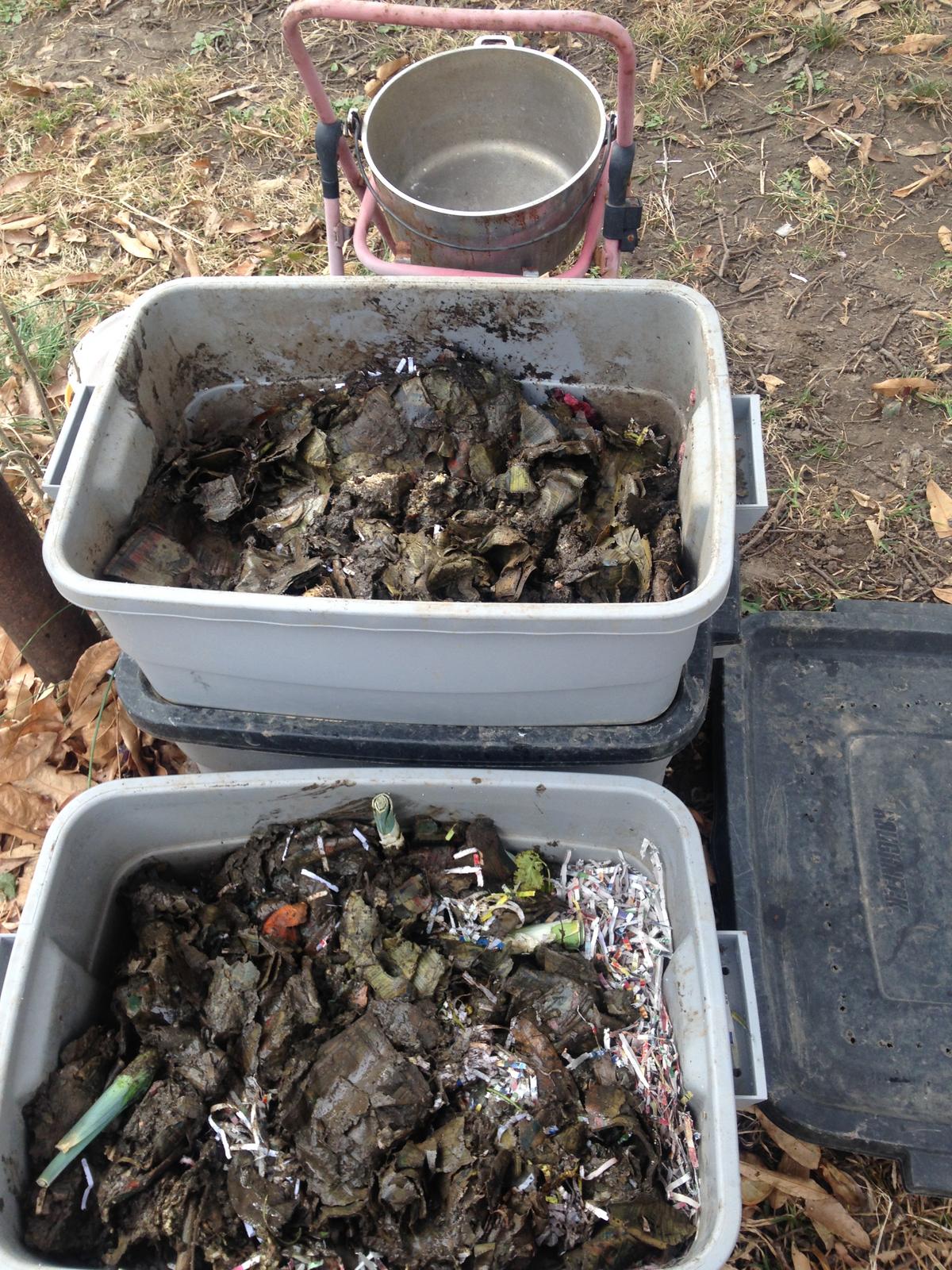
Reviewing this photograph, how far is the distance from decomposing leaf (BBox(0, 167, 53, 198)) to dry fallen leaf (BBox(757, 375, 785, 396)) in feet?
8.17

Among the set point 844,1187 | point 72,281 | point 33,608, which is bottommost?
point 844,1187

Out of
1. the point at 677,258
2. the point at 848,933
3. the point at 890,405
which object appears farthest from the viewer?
the point at 677,258

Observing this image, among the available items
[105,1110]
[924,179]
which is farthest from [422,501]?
[924,179]

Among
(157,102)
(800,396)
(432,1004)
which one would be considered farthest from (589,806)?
(157,102)

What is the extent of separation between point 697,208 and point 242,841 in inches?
97.7

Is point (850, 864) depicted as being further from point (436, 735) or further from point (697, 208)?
point (697, 208)

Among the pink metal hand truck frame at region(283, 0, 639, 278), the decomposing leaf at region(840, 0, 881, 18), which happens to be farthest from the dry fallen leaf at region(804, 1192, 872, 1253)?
the decomposing leaf at region(840, 0, 881, 18)

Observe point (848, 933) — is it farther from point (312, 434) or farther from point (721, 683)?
point (312, 434)

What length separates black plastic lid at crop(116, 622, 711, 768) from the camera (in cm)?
144

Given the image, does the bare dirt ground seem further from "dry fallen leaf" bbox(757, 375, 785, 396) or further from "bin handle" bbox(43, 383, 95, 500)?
"bin handle" bbox(43, 383, 95, 500)

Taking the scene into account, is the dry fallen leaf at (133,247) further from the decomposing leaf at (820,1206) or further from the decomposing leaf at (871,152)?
the decomposing leaf at (820,1206)

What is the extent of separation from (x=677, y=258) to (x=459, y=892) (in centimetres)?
216

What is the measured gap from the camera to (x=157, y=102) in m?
3.22

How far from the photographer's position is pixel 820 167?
117 inches
